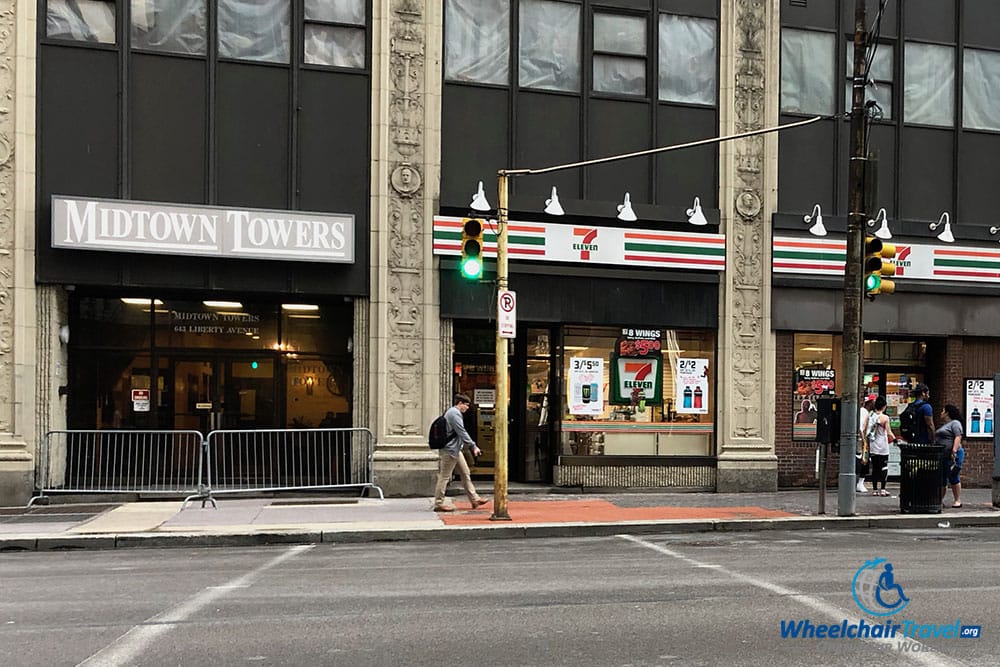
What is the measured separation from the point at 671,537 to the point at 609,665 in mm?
7028

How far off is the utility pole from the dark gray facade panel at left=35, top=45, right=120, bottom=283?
11646 mm

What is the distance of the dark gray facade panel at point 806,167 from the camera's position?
1822 centimetres

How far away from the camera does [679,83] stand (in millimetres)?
17875

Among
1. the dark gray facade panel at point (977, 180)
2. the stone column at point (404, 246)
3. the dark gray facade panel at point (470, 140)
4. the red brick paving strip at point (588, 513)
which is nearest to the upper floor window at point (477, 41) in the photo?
the dark gray facade panel at point (470, 140)

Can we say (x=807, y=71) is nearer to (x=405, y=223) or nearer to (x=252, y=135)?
(x=405, y=223)

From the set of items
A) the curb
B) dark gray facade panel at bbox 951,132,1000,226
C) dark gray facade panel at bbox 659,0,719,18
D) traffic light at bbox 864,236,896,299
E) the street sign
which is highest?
dark gray facade panel at bbox 659,0,719,18

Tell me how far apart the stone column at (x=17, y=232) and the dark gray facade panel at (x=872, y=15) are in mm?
14159

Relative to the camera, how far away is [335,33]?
54.5 feet

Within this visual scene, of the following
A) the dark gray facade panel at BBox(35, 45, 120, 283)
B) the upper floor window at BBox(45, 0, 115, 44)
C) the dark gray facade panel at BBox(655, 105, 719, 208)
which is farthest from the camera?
the dark gray facade panel at BBox(655, 105, 719, 208)

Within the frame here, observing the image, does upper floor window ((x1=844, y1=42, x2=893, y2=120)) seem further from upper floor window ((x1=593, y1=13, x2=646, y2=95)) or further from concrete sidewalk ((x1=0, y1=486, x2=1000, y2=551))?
concrete sidewalk ((x1=0, y1=486, x2=1000, y2=551))

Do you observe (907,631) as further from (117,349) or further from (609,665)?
(117,349)

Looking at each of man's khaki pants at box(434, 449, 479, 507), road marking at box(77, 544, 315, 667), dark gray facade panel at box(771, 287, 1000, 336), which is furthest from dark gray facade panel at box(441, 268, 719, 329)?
road marking at box(77, 544, 315, 667)

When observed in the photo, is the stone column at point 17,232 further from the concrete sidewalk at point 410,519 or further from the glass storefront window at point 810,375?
the glass storefront window at point 810,375

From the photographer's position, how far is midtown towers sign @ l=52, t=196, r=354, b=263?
49.8ft
